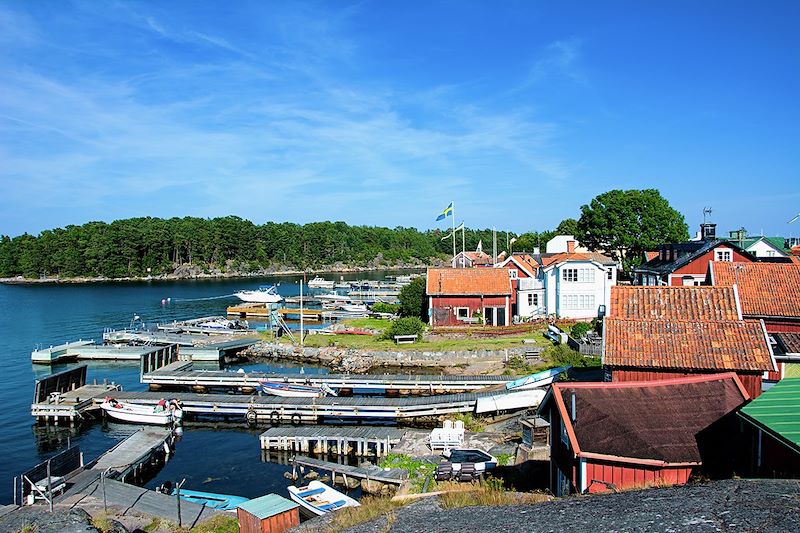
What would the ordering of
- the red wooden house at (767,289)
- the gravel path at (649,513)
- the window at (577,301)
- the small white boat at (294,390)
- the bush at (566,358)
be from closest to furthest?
the gravel path at (649,513) → the red wooden house at (767,289) → the small white boat at (294,390) → the bush at (566,358) → the window at (577,301)

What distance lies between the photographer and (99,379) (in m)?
47.2

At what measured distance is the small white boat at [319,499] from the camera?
20656mm

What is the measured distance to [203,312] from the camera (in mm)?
84062

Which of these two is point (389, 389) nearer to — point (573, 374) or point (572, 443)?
point (573, 374)

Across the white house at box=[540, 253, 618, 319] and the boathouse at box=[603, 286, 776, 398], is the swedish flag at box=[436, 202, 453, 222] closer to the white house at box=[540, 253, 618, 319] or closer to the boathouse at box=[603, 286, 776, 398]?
the white house at box=[540, 253, 618, 319]

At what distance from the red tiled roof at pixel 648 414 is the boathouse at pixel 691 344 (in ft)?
15.1

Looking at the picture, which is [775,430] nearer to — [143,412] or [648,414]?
[648,414]

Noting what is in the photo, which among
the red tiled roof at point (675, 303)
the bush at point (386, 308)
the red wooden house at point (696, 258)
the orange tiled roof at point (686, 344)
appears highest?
the red wooden house at point (696, 258)

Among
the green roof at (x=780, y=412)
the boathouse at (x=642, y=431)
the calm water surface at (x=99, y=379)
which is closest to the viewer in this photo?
the green roof at (x=780, y=412)

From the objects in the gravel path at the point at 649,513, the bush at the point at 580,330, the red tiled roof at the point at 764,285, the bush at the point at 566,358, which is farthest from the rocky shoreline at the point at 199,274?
the gravel path at the point at 649,513

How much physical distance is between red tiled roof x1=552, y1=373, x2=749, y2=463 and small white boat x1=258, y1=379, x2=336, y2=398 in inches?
928

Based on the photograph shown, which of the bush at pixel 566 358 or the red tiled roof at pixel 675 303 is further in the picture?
the bush at pixel 566 358

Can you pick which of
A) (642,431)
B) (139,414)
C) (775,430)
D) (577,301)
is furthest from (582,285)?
(775,430)

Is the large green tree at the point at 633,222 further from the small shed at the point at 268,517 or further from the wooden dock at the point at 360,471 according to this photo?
the small shed at the point at 268,517
